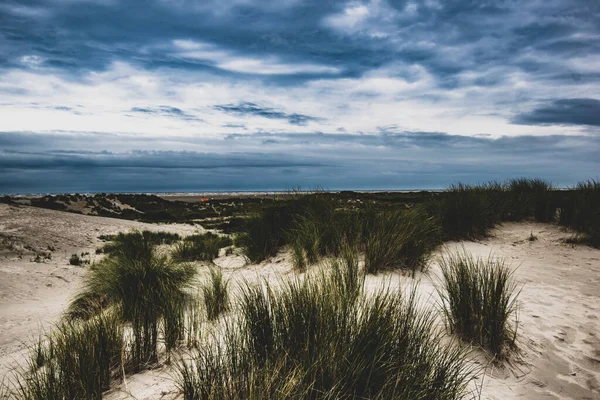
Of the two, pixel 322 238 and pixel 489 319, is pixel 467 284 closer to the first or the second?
pixel 489 319

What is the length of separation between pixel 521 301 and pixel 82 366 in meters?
5.62

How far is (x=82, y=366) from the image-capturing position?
2715 millimetres

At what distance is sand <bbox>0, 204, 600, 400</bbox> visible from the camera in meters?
3.16

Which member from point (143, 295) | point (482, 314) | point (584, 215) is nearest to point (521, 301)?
point (482, 314)

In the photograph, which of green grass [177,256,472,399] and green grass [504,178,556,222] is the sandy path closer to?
green grass [177,256,472,399]

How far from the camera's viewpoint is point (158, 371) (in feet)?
10.4

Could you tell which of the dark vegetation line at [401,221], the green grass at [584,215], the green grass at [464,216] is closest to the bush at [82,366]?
the dark vegetation line at [401,221]

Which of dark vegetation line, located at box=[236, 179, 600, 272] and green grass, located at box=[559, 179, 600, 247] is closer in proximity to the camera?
dark vegetation line, located at box=[236, 179, 600, 272]

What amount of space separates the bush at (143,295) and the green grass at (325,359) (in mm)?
1258

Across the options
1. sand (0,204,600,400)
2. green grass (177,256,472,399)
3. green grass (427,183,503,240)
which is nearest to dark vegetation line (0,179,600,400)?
green grass (177,256,472,399)

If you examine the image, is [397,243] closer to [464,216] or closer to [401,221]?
[401,221]

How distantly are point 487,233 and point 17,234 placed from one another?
17471 millimetres

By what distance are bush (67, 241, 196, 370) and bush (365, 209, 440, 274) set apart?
10.4ft

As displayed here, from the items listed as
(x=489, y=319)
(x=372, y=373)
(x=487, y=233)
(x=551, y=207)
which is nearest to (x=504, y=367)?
(x=489, y=319)
